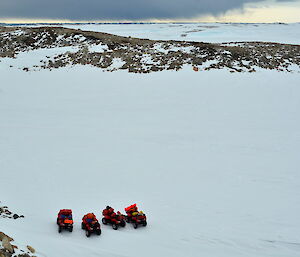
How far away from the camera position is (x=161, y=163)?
1319 centimetres

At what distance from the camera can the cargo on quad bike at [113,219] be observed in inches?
358

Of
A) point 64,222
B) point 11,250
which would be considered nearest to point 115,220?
point 64,222

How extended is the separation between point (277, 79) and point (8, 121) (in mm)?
19446

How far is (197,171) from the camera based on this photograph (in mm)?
12508

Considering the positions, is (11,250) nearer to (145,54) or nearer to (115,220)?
(115,220)

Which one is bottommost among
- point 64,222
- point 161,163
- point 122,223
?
point 122,223

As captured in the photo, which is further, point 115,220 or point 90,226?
point 115,220

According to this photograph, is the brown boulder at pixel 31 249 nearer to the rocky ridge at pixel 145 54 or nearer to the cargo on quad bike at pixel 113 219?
the cargo on quad bike at pixel 113 219

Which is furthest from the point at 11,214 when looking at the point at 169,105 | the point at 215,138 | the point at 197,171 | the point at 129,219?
the point at 169,105

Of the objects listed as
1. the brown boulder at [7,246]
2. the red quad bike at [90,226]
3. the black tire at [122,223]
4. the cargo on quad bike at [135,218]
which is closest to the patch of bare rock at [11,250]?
the brown boulder at [7,246]

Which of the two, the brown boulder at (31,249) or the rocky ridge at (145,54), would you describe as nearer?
the brown boulder at (31,249)

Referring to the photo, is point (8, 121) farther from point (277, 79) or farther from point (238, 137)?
point (277, 79)

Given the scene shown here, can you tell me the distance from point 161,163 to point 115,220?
4.55 metres

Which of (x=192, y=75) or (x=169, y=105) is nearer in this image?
(x=169, y=105)
